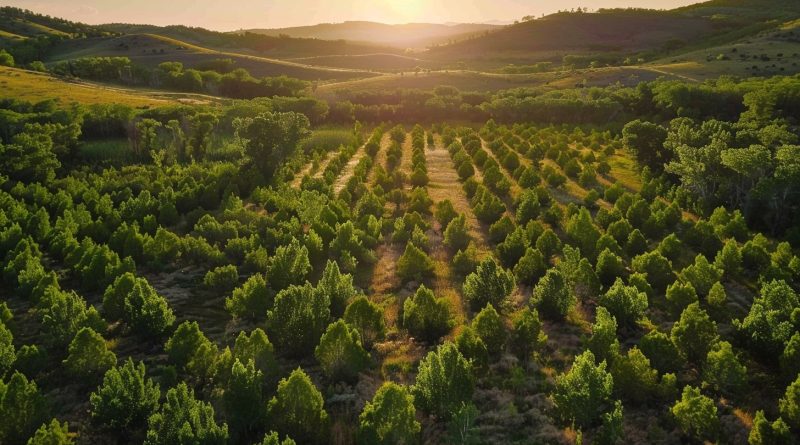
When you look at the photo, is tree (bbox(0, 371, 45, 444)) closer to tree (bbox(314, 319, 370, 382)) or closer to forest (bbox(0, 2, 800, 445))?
forest (bbox(0, 2, 800, 445))

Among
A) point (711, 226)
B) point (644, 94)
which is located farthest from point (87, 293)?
point (644, 94)

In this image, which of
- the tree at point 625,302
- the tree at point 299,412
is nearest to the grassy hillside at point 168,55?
the tree at point 625,302

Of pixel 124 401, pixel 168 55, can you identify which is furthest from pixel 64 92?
pixel 124 401

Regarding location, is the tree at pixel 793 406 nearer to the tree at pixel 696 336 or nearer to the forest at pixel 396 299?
the forest at pixel 396 299

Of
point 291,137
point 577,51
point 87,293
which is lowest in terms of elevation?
point 87,293

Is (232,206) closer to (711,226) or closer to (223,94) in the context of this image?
(711,226)

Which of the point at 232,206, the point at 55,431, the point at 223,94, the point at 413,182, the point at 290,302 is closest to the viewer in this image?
the point at 55,431
